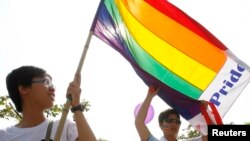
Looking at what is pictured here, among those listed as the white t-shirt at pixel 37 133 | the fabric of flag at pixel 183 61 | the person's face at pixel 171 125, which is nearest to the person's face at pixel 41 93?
the white t-shirt at pixel 37 133

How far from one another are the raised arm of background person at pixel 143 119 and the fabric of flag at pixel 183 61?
0.73ft

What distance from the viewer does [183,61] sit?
4.89 meters

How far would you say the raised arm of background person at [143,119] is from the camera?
14.5 feet

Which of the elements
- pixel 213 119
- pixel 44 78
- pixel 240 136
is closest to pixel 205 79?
pixel 213 119

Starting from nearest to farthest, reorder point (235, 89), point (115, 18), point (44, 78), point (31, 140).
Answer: point (31, 140) → point (44, 78) → point (115, 18) → point (235, 89)

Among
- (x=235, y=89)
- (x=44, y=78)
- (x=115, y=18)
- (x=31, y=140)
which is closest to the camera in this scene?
(x=31, y=140)

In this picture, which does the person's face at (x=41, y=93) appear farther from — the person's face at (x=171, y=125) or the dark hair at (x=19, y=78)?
the person's face at (x=171, y=125)

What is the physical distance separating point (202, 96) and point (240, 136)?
75 cm

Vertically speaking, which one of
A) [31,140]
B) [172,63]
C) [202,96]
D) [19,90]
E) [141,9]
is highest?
[141,9]

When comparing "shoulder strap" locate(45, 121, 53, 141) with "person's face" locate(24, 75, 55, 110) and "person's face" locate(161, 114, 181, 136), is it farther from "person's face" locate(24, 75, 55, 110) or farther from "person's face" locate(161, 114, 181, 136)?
"person's face" locate(161, 114, 181, 136)

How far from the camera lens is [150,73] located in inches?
188

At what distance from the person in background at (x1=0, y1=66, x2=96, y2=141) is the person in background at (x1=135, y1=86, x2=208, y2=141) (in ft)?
5.01

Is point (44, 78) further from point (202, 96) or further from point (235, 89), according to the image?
point (235, 89)

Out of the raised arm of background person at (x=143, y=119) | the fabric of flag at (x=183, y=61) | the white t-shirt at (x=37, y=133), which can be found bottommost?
the white t-shirt at (x=37, y=133)
